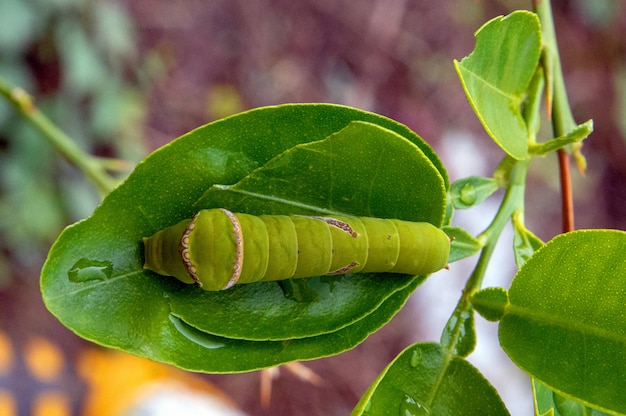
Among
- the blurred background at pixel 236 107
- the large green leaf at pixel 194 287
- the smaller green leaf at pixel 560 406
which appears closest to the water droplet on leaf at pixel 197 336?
the large green leaf at pixel 194 287

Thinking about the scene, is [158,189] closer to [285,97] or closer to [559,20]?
[285,97]

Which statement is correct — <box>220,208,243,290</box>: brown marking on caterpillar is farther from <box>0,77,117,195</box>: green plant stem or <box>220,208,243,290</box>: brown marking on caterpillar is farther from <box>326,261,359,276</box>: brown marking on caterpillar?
<box>0,77,117,195</box>: green plant stem

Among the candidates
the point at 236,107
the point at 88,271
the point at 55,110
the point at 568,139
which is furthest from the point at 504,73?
the point at 236,107

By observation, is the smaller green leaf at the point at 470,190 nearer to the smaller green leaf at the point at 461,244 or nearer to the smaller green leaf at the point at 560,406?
the smaller green leaf at the point at 461,244

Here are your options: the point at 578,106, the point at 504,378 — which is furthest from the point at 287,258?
the point at 578,106

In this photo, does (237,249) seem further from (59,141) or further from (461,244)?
(59,141)

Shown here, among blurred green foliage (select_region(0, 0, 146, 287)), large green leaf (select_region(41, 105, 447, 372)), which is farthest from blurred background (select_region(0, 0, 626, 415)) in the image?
large green leaf (select_region(41, 105, 447, 372))
